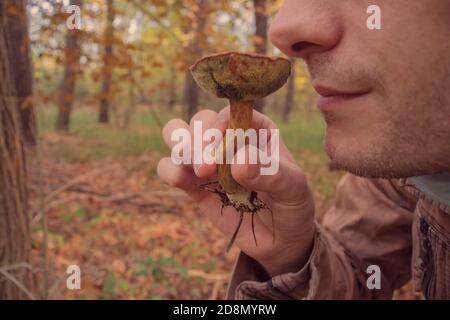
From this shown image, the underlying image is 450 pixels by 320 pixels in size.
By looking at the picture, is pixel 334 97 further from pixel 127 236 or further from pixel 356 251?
pixel 127 236

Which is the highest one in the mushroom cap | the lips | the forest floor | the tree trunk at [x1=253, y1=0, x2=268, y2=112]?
the tree trunk at [x1=253, y1=0, x2=268, y2=112]

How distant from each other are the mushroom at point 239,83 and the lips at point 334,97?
14 centimetres

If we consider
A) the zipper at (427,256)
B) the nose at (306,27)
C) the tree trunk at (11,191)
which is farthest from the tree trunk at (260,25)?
the nose at (306,27)

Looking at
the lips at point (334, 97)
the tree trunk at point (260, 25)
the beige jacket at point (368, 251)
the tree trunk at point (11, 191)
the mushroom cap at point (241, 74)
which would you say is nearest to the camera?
the mushroom cap at point (241, 74)

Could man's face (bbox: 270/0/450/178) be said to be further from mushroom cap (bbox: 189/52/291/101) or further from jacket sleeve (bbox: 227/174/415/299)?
jacket sleeve (bbox: 227/174/415/299)

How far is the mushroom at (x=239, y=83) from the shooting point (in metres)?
0.96

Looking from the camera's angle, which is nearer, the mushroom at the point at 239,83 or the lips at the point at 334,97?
the mushroom at the point at 239,83

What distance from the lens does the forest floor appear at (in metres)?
3.41

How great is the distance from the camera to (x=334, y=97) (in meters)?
1.12

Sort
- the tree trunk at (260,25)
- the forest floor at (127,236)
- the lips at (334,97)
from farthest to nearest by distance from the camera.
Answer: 1. the tree trunk at (260,25)
2. the forest floor at (127,236)
3. the lips at (334,97)

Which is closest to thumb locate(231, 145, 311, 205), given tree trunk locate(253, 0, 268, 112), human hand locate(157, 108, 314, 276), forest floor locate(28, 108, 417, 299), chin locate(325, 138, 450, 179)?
human hand locate(157, 108, 314, 276)

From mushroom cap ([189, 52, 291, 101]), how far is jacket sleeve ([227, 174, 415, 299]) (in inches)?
30.3

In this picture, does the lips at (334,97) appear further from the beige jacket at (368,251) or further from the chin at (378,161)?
the beige jacket at (368,251)

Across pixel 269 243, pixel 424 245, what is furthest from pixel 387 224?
pixel 269 243
